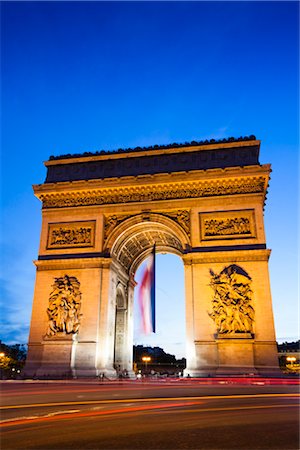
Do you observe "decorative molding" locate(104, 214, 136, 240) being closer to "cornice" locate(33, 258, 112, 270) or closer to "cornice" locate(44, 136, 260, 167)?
"cornice" locate(33, 258, 112, 270)

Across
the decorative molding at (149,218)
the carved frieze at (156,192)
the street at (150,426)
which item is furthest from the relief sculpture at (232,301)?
the street at (150,426)

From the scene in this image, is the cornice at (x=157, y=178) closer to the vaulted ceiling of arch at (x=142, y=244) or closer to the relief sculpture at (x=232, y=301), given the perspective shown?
the vaulted ceiling of arch at (x=142, y=244)

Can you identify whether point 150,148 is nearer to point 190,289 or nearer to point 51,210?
point 51,210

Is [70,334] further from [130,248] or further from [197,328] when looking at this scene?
[130,248]

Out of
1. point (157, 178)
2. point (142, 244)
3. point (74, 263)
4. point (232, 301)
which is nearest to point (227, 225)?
point (232, 301)

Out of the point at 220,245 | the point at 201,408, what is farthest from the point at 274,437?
the point at 220,245
